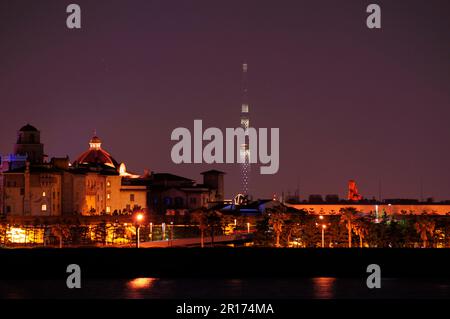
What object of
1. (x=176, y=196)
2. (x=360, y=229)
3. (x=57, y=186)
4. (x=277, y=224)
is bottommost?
(x=360, y=229)

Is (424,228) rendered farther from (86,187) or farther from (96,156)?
(96,156)
